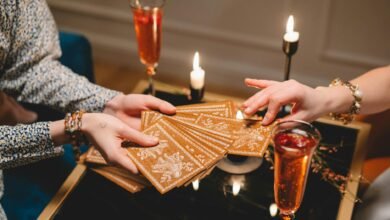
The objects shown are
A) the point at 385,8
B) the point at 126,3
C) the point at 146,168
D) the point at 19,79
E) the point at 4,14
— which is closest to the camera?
the point at 146,168

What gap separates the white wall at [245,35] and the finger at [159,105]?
1.46 meters

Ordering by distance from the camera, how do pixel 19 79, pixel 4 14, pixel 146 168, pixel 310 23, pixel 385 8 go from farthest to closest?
pixel 310 23
pixel 385 8
pixel 19 79
pixel 4 14
pixel 146 168

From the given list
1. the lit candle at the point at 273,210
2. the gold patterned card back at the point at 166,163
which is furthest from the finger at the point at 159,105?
the lit candle at the point at 273,210

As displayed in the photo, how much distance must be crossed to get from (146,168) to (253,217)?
1.24 feet

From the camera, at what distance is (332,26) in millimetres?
2865

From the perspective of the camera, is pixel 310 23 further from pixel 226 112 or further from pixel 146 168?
pixel 146 168

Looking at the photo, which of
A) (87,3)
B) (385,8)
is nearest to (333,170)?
(385,8)

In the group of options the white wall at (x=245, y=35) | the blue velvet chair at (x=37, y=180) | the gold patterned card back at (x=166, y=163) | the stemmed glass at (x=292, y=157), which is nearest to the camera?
the stemmed glass at (x=292, y=157)

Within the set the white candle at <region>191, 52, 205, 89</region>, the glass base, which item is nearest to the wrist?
the glass base

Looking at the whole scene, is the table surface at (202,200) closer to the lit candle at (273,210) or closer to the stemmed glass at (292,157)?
the lit candle at (273,210)

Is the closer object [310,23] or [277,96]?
[277,96]

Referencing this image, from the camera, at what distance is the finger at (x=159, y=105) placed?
1.66 m

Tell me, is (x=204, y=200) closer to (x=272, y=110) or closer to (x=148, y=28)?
(x=272, y=110)

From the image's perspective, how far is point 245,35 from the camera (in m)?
3.09
